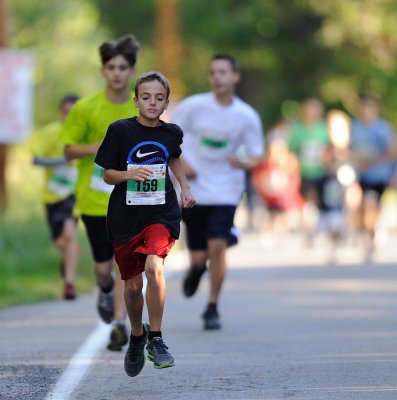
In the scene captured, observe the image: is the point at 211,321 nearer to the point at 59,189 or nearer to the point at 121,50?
the point at 121,50

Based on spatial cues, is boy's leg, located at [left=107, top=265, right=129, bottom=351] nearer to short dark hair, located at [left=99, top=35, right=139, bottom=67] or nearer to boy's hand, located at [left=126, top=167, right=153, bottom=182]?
short dark hair, located at [left=99, top=35, right=139, bottom=67]

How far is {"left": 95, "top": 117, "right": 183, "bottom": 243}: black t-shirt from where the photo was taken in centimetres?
870

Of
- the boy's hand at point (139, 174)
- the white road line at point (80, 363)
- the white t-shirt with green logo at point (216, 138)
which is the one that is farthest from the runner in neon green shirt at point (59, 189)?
the boy's hand at point (139, 174)

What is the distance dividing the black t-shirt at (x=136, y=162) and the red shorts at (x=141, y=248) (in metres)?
0.03

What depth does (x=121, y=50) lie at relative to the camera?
420 inches

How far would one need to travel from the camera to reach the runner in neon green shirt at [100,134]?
10555mm

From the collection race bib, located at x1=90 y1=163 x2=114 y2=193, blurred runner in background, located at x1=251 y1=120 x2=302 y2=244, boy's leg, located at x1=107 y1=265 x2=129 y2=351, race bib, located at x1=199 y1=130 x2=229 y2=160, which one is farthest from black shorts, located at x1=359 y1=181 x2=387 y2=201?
boy's leg, located at x1=107 y1=265 x2=129 y2=351

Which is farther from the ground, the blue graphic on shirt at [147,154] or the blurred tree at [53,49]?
the blurred tree at [53,49]

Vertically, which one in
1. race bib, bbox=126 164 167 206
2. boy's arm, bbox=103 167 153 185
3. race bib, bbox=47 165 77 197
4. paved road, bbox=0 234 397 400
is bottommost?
paved road, bbox=0 234 397 400

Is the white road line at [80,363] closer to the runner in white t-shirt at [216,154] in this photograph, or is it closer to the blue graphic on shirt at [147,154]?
the runner in white t-shirt at [216,154]

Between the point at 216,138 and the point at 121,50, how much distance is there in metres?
1.69

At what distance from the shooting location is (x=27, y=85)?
20.9 metres

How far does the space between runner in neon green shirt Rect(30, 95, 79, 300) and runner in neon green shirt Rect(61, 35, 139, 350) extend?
3.80 metres

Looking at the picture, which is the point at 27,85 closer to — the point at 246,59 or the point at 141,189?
the point at 141,189
